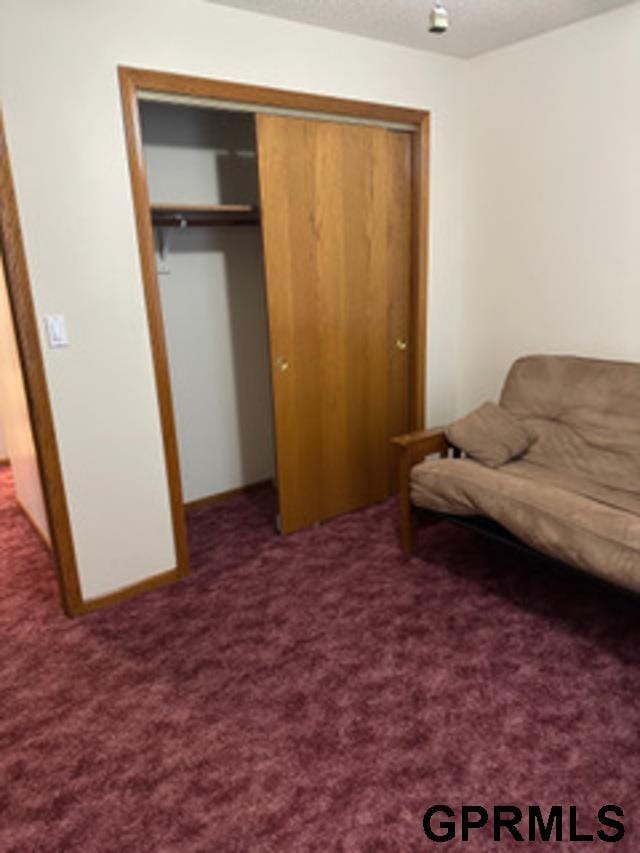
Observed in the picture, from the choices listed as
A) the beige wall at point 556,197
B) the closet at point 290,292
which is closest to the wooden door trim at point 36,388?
the closet at point 290,292

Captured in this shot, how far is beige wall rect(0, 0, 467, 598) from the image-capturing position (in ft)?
6.95

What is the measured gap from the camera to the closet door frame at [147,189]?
7.60 ft

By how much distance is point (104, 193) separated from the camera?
2.29 meters

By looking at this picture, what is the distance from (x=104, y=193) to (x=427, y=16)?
5.12 feet

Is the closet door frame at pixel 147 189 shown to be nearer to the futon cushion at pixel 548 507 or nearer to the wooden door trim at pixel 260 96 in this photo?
the wooden door trim at pixel 260 96

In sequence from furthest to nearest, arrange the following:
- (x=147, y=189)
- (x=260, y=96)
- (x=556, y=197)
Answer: (x=556, y=197) → (x=260, y=96) → (x=147, y=189)

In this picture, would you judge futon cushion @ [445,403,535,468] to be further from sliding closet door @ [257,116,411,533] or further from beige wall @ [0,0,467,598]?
beige wall @ [0,0,467,598]

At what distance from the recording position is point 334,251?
2998mm

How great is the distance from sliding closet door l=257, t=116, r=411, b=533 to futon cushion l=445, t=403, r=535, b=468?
70cm

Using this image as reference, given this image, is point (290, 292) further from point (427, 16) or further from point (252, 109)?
point (427, 16)

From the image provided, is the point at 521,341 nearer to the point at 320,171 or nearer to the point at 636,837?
the point at 320,171

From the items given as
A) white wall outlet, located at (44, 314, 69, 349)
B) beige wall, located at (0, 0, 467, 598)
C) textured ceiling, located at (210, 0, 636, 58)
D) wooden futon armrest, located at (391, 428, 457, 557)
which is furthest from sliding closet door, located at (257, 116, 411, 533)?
white wall outlet, located at (44, 314, 69, 349)

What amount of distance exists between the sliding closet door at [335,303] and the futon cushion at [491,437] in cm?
70

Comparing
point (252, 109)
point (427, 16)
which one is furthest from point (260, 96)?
point (427, 16)
